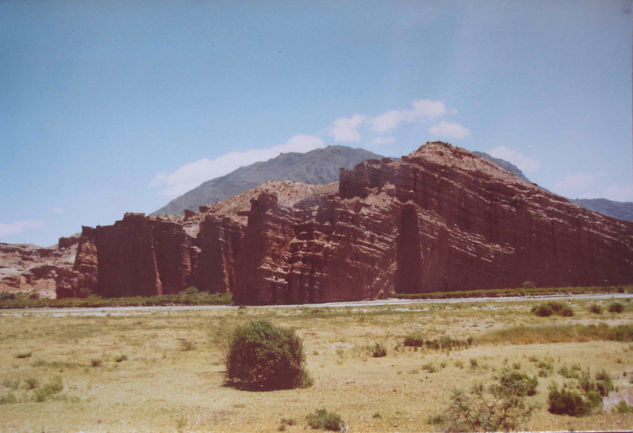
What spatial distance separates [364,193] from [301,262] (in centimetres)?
1389

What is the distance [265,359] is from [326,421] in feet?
18.3

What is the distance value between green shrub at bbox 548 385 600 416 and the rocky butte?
161 ft

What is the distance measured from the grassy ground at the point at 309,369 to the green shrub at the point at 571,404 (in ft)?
0.84

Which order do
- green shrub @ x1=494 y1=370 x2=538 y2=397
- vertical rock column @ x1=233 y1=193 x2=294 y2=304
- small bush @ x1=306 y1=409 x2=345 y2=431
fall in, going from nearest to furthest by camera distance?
small bush @ x1=306 y1=409 x2=345 y2=431, green shrub @ x1=494 y1=370 x2=538 y2=397, vertical rock column @ x1=233 y1=193 x2=294 y2=304

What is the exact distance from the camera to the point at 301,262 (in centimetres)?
6384

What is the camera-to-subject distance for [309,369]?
62.7 ft

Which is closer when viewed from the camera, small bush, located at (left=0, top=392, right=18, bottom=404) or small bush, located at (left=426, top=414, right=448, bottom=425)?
small bush, located at (left=426, top=414, right=448, bottom=425)

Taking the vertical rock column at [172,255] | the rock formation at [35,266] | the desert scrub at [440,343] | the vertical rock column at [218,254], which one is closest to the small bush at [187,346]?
the desert scrub at [440,343]

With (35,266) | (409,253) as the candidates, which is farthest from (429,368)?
(35,266)

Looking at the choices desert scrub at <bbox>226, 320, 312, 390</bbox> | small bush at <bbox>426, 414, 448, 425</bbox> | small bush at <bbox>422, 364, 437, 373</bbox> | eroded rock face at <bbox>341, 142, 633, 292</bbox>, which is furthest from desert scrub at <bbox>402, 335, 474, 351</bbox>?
eroded rock face at <bbox>341, 142, 633, 292</bbox>

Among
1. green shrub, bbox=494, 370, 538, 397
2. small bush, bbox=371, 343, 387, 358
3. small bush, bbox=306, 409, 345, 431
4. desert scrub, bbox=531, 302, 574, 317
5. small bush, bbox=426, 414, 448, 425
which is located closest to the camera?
small bush, bbox=426, 414, 448, 425

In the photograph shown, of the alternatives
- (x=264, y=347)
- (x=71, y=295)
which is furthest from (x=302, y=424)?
(x=71, y=295)

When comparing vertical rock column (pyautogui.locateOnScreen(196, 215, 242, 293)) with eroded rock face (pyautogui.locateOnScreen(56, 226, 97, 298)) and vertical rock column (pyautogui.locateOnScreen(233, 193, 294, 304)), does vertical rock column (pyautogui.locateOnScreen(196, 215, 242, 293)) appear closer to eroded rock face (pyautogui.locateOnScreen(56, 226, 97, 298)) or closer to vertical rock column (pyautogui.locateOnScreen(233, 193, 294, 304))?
vertical rock column (pyautogui.locateOnScreen(233, 193, 294, 304))

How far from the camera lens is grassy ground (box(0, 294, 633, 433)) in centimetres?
1208
